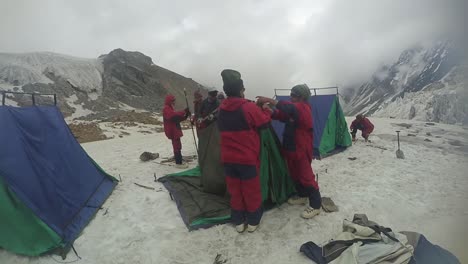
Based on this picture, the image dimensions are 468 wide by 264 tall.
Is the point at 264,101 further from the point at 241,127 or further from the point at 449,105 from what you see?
the point at 449,105

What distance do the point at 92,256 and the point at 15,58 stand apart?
44.4 meters

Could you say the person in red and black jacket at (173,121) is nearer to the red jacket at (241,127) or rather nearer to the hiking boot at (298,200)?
the red jacket at (241,127)

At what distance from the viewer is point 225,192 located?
4.79 metres

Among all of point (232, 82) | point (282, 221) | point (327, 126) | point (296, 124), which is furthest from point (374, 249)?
point (327, 126)

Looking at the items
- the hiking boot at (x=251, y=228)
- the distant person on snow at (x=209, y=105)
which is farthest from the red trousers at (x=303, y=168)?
the distant person on snow at (x=209, y=105)

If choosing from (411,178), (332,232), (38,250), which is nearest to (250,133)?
(332,232)

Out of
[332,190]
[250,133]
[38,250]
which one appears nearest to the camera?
[38,250]

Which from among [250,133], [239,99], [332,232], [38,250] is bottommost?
[332,232]

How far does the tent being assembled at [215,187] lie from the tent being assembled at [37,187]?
1.61 meters

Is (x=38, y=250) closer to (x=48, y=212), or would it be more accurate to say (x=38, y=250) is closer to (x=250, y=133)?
(x=48, y=212)

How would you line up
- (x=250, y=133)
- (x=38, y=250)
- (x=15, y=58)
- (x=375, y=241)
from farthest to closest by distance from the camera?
(x=15, y=58) < (x=250, y=133) < (x=38, y=250) < (x=375, y=241)

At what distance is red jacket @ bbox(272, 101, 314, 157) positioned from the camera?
4016mm

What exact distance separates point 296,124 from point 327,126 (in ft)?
15.4

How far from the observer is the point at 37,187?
145 inches
